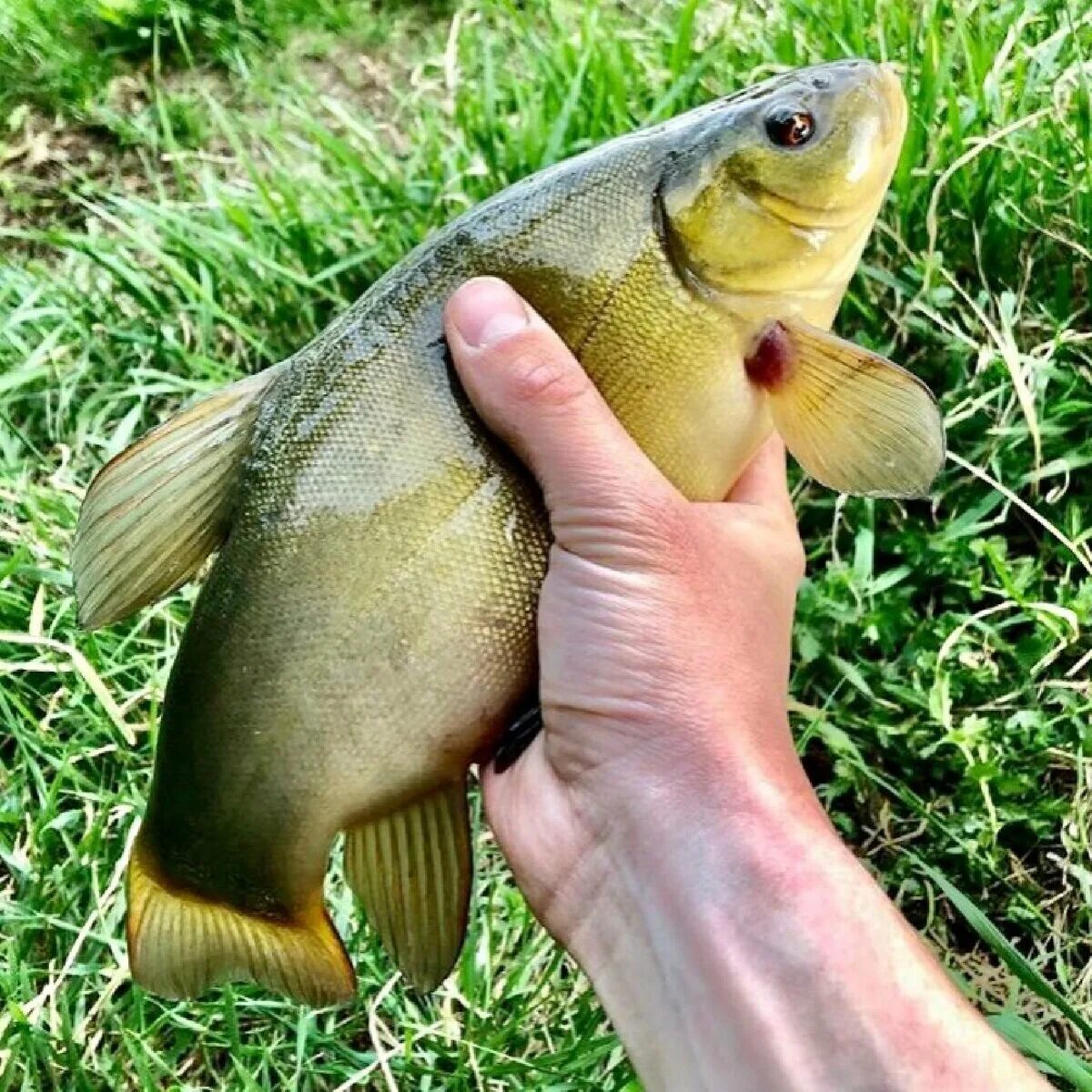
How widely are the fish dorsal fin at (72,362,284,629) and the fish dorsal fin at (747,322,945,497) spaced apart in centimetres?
69

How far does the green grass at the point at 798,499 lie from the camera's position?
2279 mm

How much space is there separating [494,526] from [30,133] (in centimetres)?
262

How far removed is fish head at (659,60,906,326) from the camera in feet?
5.63

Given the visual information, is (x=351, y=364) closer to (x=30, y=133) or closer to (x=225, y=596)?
(x=225, y=596)

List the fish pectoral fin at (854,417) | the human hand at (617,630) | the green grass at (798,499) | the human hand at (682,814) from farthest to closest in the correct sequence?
the green grass at (798,499), the fish pectoral fin at (854,417), the human hand at (617,630), the human hand at (682,814)

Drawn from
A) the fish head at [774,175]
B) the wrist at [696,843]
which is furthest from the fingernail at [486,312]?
the wrist at [696,843]

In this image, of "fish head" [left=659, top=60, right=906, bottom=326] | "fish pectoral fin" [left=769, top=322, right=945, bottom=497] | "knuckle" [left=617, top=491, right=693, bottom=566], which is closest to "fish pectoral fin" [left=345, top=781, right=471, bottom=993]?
"knuckle" [left=617, top=491, right=693, bottom=566]

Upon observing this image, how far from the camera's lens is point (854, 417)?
1800mm

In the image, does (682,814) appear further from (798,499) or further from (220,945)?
(798,499)

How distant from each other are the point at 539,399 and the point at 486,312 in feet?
0.42

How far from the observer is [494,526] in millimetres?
1707

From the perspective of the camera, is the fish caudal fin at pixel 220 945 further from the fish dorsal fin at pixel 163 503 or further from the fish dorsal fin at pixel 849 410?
the fish dorsal fin at pixel 849 410

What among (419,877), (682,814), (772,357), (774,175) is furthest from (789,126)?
(419,877)

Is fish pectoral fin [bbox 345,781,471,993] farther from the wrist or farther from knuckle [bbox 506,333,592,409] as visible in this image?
knuckle [bbox 506,333,592,409]
